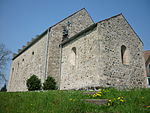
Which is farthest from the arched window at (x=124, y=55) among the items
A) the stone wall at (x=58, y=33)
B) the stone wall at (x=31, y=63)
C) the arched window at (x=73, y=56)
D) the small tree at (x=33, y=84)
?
the small tree at (x=33, y=84)

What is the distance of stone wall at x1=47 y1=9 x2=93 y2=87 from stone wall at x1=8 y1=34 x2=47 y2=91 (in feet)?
2.83

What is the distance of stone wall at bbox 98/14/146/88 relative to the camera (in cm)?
1221

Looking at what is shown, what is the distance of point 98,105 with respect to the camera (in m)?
5.57

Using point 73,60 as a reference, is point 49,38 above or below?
above

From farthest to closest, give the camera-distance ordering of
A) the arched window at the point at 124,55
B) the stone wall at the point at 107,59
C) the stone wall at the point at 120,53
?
1. the arched window at the point at 124,55
2. the stone wall at the point at 120,53
3. the stone wall at the point at 107,59

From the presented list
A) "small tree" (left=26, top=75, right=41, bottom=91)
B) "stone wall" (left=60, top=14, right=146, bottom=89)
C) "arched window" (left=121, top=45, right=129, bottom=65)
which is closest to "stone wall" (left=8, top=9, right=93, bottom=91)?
"small tree" (left=26, top=75, right=41, bottom=91)

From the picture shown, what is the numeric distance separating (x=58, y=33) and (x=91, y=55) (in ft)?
20.6

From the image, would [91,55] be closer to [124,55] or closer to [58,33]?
[124,55]

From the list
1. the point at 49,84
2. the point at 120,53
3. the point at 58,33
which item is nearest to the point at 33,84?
the point at 49,84

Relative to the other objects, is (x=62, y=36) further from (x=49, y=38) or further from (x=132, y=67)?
(x=132, y=67)

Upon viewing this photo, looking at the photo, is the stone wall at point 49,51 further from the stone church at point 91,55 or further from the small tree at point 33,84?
the small tree at point 33,84

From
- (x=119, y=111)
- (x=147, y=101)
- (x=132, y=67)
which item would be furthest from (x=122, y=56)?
(x=119, y=111)

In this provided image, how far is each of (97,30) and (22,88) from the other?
12774 mm

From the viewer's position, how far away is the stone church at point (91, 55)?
12258 mm
